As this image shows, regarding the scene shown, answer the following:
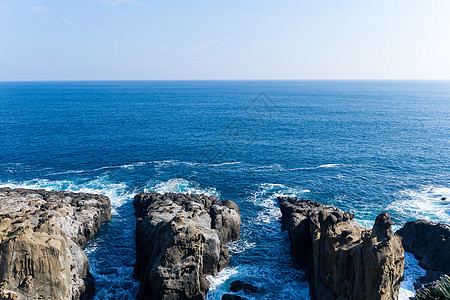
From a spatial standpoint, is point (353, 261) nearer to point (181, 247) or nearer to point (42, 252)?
point (181, 247)

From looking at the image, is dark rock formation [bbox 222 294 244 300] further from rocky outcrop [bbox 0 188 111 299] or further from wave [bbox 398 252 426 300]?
wave [bbox 398 252 426 300]

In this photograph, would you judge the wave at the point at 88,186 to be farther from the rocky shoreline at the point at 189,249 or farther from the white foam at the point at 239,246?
the white foam at the point at 239,246

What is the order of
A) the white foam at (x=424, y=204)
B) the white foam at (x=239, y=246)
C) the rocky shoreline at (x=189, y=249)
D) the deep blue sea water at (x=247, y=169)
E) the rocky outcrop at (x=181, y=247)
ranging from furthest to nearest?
the white foam at (x=424, y=204)
the white foam at (x=239, y=246)
the deep blue sea water at (x=247, y=169)
the rocky outcrop at (x=181, y=247)
the rocky shoreline at (x=189, y=249)

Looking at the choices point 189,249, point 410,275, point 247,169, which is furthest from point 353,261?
point 247,169

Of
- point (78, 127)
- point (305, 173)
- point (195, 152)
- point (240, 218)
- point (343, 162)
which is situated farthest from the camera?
point (78, 127)

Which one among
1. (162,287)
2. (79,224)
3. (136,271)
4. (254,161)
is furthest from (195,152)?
(162,287)

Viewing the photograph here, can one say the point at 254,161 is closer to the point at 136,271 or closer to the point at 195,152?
the point at 195,152

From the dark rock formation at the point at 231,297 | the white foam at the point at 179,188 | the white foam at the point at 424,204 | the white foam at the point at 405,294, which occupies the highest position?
the white foam at the point at 179,188

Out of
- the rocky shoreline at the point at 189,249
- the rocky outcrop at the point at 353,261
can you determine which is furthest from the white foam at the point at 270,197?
the rocky outcrop at the point at 353,261
